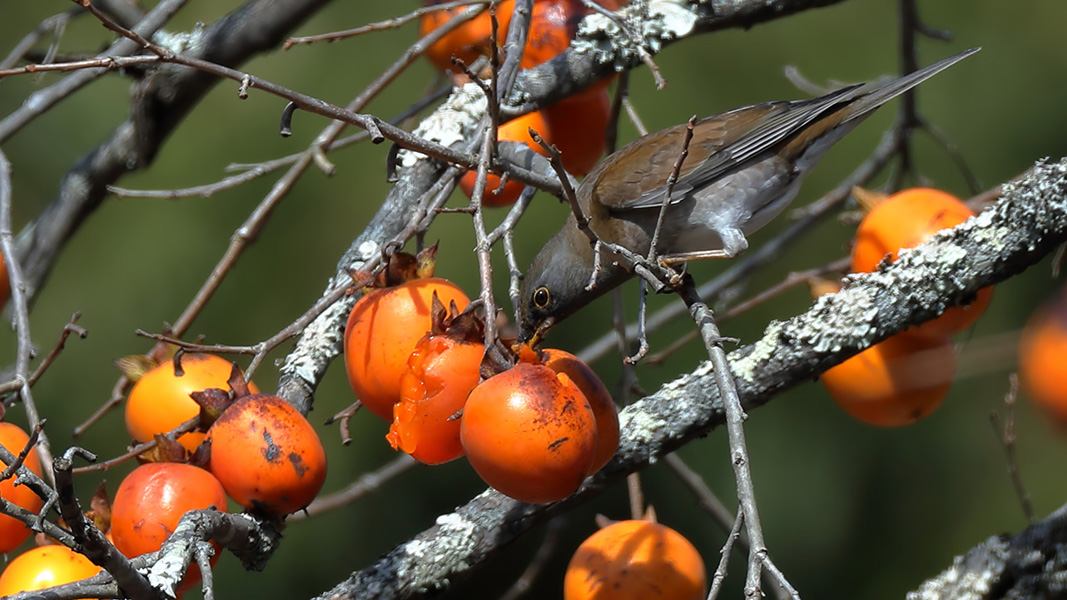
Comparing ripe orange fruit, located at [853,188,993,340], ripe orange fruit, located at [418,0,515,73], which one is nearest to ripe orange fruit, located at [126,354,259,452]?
ripe orange fruit, located at [418,0,515,73]

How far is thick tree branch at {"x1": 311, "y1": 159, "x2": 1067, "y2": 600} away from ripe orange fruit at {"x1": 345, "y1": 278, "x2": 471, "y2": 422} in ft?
1.09

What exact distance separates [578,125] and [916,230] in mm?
732

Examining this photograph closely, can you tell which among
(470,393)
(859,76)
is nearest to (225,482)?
(470,393)

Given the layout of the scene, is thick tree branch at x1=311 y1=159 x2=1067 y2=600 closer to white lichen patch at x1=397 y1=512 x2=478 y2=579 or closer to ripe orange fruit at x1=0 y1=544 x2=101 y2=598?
white lichen patch at x1=397 y1=512 x2=478 y2=579

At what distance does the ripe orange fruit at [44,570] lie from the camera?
142 centimetres

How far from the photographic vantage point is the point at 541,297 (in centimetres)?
219

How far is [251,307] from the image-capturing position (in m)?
3.06

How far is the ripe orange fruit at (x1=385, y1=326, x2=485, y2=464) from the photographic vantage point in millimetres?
1346

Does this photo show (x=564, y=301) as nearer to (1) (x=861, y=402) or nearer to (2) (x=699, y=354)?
(1) (x=861, y=402)

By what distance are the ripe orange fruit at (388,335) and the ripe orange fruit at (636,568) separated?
386 mm

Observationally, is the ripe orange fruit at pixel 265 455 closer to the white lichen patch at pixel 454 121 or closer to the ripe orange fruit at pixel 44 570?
the ripe orange fruit at pixel 44 570

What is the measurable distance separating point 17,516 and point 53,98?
50.9 inches

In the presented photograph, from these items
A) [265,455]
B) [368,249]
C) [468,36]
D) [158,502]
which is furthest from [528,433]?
[468,36]

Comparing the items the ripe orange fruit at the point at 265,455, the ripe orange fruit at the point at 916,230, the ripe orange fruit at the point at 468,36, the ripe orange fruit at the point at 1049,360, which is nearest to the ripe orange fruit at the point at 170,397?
the ripe orange fruit at the point at 265,455
